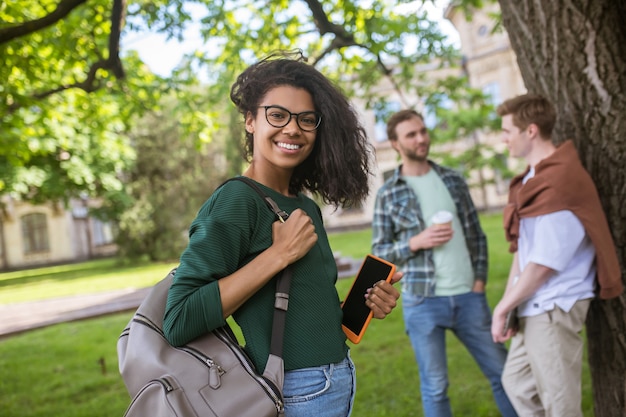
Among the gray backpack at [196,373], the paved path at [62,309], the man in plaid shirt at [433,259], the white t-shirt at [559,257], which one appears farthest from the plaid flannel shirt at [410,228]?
the paved path at [62,309]

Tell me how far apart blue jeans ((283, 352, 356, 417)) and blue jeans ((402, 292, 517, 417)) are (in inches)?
70.8

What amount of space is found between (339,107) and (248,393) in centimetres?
93

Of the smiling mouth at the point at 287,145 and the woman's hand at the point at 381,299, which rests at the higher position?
the smiling mouth at the point at 287,145

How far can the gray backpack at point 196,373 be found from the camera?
50.6 inches

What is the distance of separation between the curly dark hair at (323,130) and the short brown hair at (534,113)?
3.84 feet

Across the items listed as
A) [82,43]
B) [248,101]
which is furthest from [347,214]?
[248,101]

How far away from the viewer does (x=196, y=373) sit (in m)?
1.34

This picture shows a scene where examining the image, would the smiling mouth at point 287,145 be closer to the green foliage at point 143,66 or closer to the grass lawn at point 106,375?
the green foliage at point 143,66

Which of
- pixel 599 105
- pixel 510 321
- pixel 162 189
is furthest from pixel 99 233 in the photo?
pixel 599 105

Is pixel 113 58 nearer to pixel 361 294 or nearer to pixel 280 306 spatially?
pixel 361 294

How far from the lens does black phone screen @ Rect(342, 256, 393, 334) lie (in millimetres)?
1802

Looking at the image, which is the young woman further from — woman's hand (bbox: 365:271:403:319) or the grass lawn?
the grass lawn

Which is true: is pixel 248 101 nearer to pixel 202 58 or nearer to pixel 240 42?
pixel 240 42

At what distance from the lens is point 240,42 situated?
765cm
